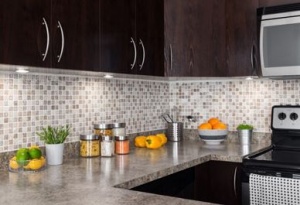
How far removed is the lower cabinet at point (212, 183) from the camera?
236cm

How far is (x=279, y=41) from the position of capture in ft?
8.00

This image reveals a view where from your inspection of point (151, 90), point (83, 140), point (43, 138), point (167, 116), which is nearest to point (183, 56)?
point (151, 90)

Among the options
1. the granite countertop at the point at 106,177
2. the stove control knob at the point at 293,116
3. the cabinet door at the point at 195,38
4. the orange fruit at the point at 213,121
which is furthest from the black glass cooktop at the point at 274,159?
the cabinet door at the point at 195,38

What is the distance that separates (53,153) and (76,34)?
689mm

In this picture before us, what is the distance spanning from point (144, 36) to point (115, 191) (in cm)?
132

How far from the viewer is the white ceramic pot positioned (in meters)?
2.07

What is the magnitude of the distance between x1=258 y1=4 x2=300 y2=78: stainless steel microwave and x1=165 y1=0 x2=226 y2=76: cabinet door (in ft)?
1.06

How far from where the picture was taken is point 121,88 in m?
2.86

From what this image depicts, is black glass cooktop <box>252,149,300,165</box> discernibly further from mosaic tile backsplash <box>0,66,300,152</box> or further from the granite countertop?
mosaic tile backsplash <box>0,66,300,152</box>

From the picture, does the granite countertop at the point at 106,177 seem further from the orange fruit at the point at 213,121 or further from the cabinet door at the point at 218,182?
the orange fruit at the point at 213,121

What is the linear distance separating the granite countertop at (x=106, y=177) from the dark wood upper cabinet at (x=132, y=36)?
575 millimetres

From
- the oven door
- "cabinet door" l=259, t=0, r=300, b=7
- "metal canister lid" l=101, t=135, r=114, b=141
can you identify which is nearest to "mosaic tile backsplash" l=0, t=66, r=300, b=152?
"metal canister lid" l=101, t=135, r=114, b=141

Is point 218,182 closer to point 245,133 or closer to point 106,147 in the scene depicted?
point 245,133

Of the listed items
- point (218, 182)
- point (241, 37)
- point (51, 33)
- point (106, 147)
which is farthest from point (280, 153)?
point (51, 33)
